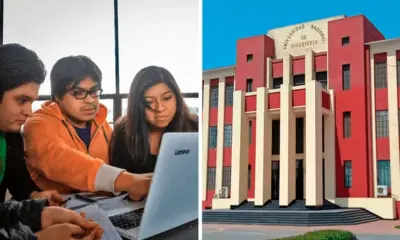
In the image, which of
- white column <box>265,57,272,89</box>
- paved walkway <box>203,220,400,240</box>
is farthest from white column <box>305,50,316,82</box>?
paved walkway <box>203,220,400,240</box>

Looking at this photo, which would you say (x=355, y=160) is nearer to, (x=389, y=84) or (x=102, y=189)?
(x=389, y=84)

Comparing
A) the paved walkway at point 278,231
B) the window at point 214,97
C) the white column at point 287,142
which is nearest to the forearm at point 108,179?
the paved walkway at point 278,231

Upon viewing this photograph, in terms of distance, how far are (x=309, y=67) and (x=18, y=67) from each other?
279 centimetres

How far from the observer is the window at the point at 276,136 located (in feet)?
16.1

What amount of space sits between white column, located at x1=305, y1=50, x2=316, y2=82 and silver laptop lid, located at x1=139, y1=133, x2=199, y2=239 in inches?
73.1

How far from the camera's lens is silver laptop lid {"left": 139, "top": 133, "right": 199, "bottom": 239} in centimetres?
285

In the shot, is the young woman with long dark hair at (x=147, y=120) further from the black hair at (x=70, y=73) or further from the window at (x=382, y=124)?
the window at (x=382, y=124)

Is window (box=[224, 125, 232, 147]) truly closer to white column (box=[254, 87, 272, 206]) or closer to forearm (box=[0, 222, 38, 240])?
white column (box=[254, 87, 272, 206])

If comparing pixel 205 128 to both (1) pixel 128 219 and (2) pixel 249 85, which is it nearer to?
(2) pixel 249 85

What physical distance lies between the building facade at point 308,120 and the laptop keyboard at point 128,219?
5.86 ft

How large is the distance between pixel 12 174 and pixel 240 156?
262cm

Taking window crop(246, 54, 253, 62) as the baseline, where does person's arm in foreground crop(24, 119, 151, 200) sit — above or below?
below

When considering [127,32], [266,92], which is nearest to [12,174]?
[127,32]

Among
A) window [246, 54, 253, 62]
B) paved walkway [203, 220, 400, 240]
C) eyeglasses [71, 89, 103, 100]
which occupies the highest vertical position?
window [246, 54, 253, 62]
